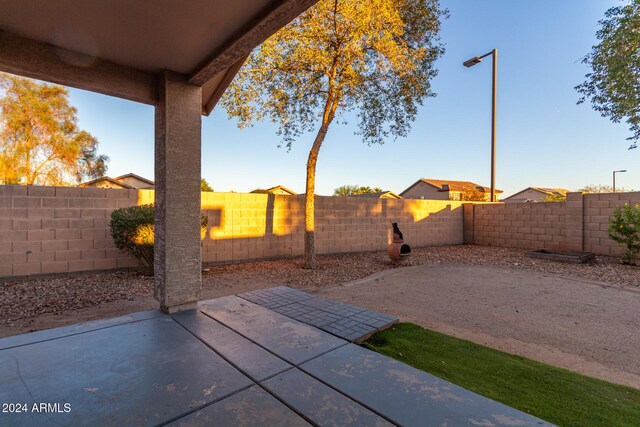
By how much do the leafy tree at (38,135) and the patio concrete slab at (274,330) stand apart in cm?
2203

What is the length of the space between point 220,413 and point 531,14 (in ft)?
39.4

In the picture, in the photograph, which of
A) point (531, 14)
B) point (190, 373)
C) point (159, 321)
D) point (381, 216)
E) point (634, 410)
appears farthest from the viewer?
point (381, 216)

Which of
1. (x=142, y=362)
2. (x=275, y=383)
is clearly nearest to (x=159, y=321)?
(x=142, y=362)

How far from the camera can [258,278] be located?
5.98m

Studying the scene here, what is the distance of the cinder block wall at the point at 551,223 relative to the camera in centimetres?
877

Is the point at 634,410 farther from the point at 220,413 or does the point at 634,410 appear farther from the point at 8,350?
the point at 8,350

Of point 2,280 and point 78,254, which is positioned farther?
point 78,254

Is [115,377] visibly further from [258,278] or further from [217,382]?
[258,278]

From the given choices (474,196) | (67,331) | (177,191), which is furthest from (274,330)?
(474,196)

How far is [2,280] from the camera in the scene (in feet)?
16.6

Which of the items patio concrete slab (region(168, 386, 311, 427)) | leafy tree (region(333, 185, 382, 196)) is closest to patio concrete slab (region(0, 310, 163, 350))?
patio concrete slab (region(168, 386, 311, 427))

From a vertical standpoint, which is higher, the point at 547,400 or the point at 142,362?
the point at 142,362

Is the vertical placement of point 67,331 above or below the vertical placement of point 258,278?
above

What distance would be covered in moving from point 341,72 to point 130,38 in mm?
5467
